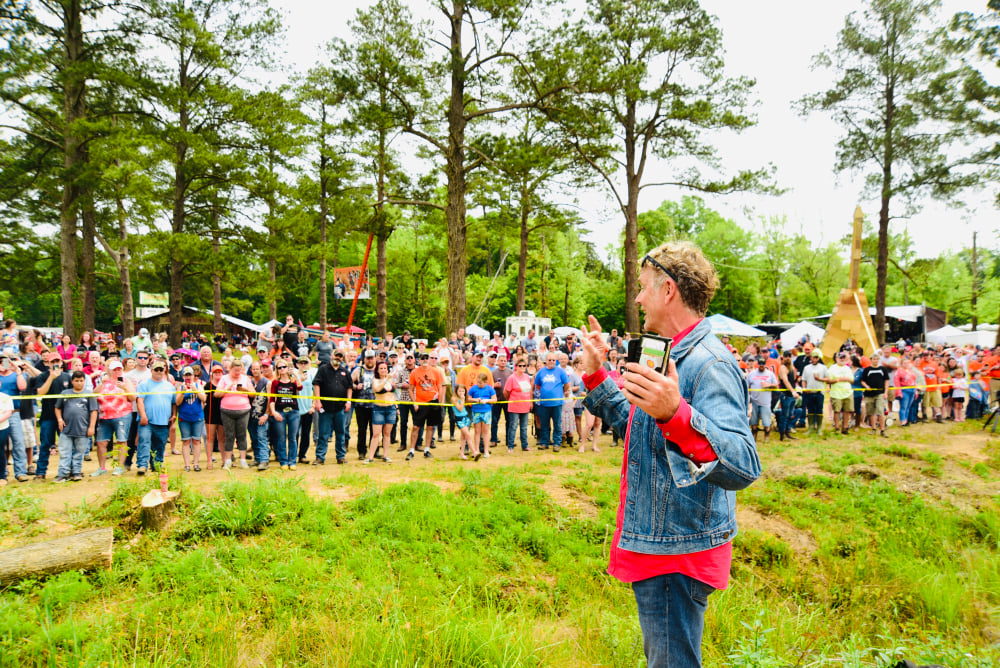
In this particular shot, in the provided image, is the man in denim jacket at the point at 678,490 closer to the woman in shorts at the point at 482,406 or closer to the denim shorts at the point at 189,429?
the denim shorts at the point at 189,429

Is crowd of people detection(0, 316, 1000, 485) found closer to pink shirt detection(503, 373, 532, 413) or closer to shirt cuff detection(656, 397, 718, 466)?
pink shirt detection(503, 373, 532, 413)

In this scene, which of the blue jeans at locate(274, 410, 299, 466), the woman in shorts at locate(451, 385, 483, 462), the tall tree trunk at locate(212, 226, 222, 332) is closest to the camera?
the blue jeans at locate(274, 410, 299, 466)

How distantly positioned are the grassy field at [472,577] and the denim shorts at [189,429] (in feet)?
3.79

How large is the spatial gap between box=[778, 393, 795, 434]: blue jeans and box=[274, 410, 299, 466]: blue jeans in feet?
34.3

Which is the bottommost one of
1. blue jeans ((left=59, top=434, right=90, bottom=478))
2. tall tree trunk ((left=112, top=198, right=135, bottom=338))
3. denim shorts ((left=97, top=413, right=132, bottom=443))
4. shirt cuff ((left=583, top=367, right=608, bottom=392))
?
blue jeans ((left=59, top=434, right=90, bottom=478))

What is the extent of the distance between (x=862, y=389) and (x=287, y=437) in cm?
1306

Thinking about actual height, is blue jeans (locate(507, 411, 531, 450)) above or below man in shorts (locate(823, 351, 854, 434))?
below

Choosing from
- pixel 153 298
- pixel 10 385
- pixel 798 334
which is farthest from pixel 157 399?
pixel 153 298

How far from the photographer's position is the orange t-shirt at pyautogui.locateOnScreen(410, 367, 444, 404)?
10281 millimetres

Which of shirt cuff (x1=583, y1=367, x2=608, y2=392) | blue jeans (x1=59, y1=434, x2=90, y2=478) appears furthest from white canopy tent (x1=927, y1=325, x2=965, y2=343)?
blue jeans (x1=59, y1=434, x2=90, y2=478)

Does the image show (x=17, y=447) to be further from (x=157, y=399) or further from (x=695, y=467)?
(x=695, y=467)

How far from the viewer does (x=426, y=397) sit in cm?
1026

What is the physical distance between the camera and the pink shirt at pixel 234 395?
28.1 ft

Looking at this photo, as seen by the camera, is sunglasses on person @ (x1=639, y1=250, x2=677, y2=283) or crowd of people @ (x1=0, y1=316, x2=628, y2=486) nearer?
sunglasses on person @ (x1=639, y1=250, x2=677, y2=283)
